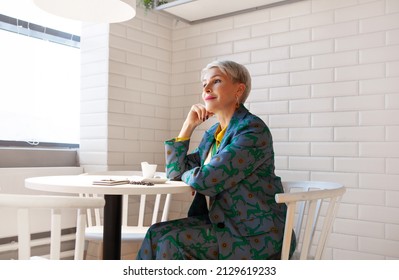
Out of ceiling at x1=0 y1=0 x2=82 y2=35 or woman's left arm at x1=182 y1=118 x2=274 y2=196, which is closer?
woman's left arm at x1=182 y1=118 x2=274 y2=196

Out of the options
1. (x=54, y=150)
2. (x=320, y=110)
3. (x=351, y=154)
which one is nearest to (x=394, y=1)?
(x=320, y=110)

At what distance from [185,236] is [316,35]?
1.62 metres

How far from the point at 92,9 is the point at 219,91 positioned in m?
0.67

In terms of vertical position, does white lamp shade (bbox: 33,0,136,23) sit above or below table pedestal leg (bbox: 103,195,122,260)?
above

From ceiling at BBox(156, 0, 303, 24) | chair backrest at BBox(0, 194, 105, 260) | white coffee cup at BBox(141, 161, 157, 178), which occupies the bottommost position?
chair backrest at BBox(0, 194, 105, 260)

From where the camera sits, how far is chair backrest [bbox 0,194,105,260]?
45.9 inches

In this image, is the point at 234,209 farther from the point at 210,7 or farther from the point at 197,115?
the point at 210,7

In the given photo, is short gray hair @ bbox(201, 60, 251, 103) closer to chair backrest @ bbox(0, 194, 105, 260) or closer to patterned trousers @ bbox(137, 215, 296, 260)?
patterned trousers @ bbox(137, 215, 296, 260)

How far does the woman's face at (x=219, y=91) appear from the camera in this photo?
2.09m

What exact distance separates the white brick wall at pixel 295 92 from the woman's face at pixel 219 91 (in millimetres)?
828

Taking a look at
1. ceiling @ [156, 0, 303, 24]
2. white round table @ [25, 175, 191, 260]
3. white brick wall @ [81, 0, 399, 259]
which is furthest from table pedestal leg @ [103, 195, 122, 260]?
ceiling @ [156, 0, 303, 24]

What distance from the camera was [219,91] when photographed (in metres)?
2.08

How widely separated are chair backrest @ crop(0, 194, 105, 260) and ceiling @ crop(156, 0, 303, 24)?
1.90 meters

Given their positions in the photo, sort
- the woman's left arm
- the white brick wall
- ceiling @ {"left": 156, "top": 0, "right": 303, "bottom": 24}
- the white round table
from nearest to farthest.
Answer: the white round table
the woman's left arm
the white brick wall
ceiling @ {"left": 156, "top": 0, "right": 303, "bottom": 24}
